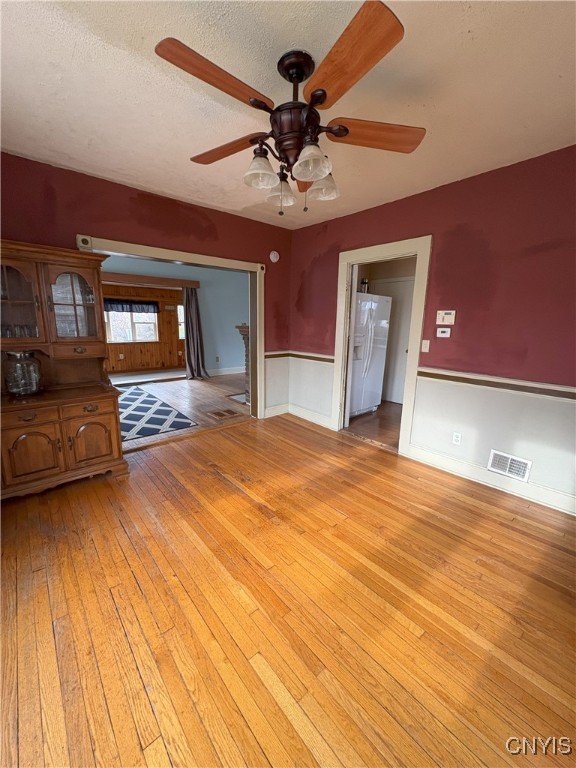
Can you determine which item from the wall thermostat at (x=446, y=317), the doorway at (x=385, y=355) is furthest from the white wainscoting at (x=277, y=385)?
the wall thermostat at (x=446, y=317)

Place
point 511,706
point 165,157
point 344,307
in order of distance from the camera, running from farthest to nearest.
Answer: point 344,307 < point 165,157 < point 511,706

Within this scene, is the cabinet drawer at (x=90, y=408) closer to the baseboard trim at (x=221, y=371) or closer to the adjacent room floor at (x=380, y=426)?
the adjacent room floor at (x=380, y=426)

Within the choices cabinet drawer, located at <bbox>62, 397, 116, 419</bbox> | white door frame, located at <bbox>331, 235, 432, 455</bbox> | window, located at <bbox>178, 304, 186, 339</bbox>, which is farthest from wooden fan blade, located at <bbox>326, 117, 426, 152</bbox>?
window, located at <bbox>178, 304, 186, 339</bbox>

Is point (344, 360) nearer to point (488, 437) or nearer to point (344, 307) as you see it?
point (344, 307)

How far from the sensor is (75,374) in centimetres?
274

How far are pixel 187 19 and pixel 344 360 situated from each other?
299 cm

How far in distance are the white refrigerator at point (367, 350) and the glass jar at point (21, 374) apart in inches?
124

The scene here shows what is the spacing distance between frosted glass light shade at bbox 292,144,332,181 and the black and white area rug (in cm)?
298

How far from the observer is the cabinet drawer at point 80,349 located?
240 cm

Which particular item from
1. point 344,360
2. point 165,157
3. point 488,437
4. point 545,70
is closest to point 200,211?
point 165,157

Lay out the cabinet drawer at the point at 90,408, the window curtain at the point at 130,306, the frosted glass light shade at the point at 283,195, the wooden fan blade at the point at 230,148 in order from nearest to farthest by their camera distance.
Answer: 1. the wooden fan blade at the point at 230,148
2. the frosted glass light shade at the point at 283,195
3. the cabinet drawer at the point at 90,408
4. the window curtain at the point at 130,306

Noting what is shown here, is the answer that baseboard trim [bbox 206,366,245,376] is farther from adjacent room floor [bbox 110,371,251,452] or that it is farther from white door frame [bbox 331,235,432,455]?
white door frame [bbox 331,235,432,455]

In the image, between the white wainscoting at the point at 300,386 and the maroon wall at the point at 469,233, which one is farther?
the white wainscoting at the point at 300,386

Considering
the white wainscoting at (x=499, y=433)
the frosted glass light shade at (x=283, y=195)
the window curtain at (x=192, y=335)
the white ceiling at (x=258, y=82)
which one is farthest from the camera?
the window curtain at (x=192, y=335)
